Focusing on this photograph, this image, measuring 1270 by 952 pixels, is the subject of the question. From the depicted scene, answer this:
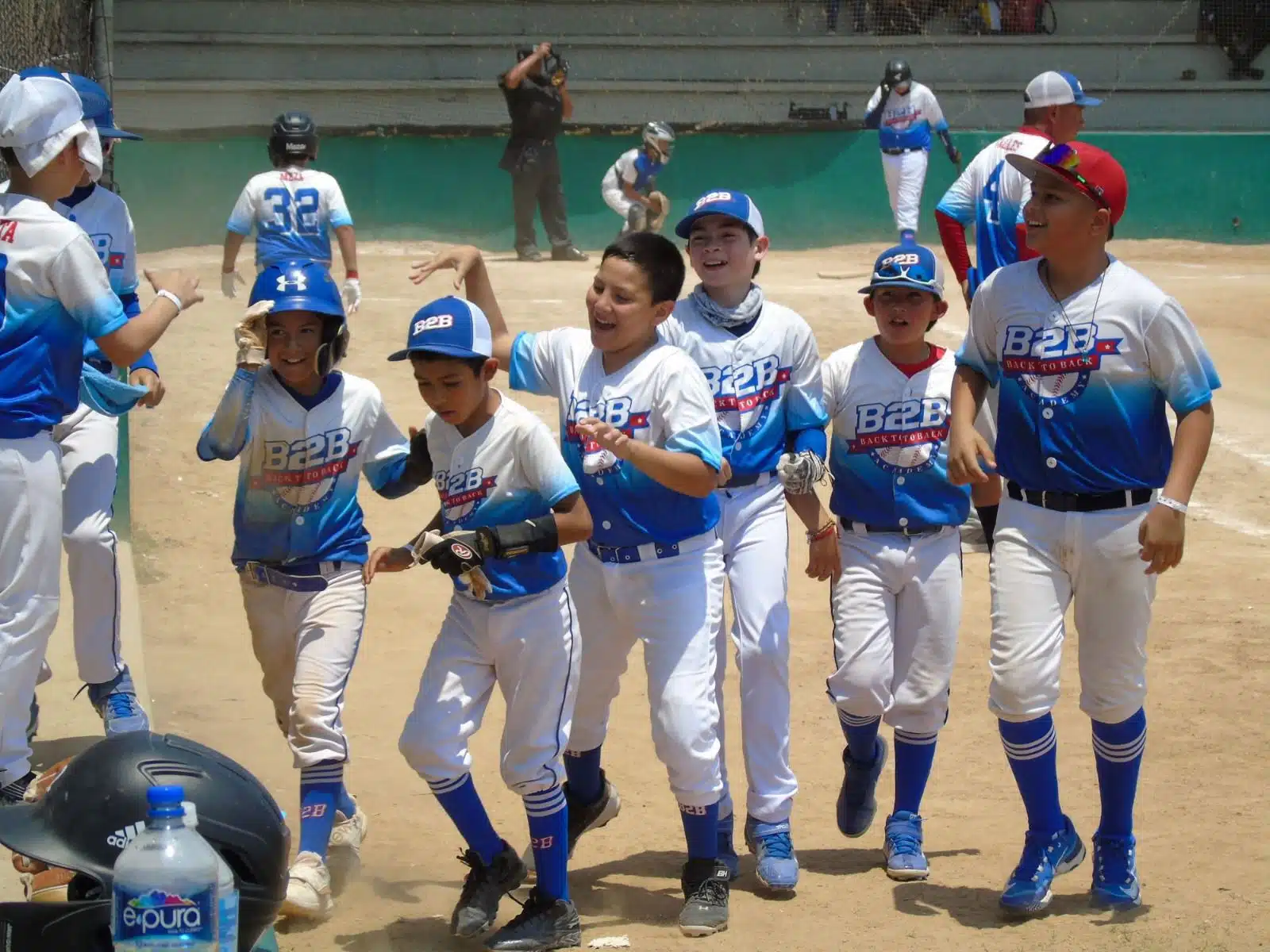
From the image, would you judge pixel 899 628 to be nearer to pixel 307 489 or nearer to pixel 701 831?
pixel 701 831

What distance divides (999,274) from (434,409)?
1.84m

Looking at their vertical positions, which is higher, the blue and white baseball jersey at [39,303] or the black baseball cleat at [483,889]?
the blue and white baseball jersey at [39,303]

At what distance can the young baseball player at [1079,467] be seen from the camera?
4.90 meters

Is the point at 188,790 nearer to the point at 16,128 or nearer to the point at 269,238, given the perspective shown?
the point at 16,128

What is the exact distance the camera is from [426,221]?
2134 cm

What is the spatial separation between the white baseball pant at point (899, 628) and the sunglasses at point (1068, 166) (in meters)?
1.27

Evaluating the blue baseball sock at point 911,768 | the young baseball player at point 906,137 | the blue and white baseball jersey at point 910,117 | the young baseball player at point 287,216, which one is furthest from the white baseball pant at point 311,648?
the blue and white baseball jersey at point 910,117

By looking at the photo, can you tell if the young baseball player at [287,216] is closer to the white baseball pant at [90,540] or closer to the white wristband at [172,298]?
the white baseball pant at [90,540]

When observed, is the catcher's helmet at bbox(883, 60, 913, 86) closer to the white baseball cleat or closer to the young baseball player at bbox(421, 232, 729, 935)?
the young baseball player at bbox(421, 232, 729, 935)

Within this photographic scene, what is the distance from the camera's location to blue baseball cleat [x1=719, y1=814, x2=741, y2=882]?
5.36 metres

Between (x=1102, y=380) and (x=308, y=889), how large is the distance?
279 cm

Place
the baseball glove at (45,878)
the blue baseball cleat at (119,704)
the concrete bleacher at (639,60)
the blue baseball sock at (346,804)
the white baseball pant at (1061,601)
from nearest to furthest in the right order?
the baseball glove at (45,878)
the white baseball pant at (1061,601)
the blue baseball sock at (346,804)
the blue baseball cleat at (119,704)
the concrete bleacher at (639,60)

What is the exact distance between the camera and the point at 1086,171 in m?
5.04

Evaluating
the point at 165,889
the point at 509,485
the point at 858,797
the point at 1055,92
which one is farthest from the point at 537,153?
the point at 165,889
